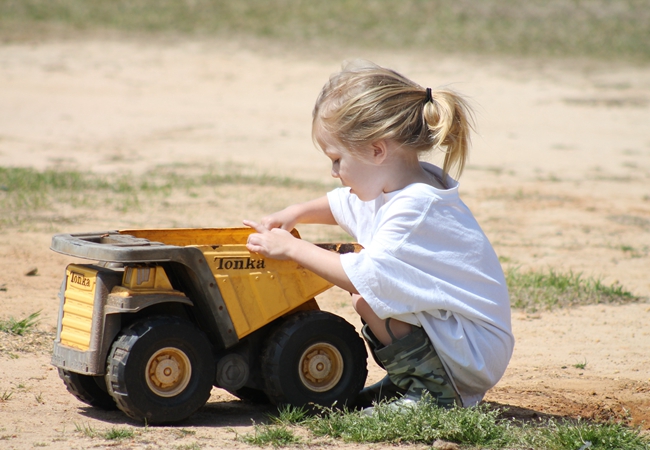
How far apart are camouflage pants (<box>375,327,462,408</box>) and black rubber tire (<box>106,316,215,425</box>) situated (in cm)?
62

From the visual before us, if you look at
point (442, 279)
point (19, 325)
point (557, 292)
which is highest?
point (442, 279)

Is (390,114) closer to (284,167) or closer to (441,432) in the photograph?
(441,432)

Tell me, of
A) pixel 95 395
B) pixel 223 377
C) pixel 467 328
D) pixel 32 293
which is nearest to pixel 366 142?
pixel 467 328

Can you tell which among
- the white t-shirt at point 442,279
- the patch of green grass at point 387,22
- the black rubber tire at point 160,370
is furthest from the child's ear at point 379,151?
the patch of green grass at point 387,22

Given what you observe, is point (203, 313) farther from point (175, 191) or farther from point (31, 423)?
point (175, 191)

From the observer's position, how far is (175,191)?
297 inches

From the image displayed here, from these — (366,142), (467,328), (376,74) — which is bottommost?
(467,328)

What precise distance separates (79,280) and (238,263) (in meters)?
0.54

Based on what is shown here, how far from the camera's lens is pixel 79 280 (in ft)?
9.61

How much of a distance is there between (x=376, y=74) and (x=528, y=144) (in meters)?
8.38

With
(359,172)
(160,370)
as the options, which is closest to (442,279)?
(359,172)

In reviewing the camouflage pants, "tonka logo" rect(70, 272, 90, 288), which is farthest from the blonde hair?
"tonka logo" rect(70, 272, 90, 288)

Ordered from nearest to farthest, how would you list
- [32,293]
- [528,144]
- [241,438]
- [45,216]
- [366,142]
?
[241,438] → [366,142] → [32,293] → [45,216] → [528,144]

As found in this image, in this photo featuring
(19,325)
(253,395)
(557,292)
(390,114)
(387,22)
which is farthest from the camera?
(387,22)
